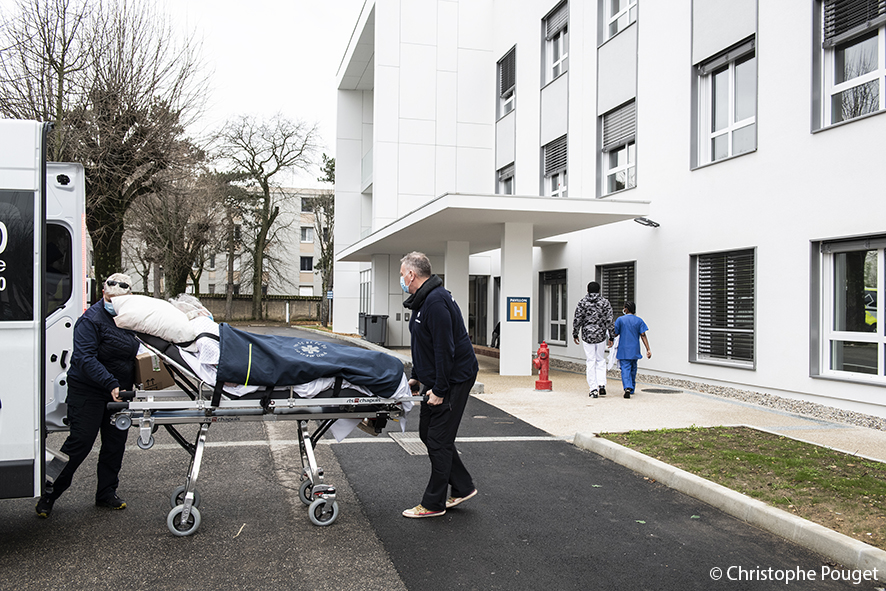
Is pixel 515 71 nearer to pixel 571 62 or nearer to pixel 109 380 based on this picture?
pixel 571 62

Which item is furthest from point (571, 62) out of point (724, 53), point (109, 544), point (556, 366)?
point (109, 544)

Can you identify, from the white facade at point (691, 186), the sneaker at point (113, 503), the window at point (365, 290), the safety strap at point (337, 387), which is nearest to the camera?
the safety strap at point (337, 387)

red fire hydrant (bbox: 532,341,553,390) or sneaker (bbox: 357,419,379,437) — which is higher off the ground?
sneaker (bbox: 357,419,379,437)

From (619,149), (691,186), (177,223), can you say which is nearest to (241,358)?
(691,186)

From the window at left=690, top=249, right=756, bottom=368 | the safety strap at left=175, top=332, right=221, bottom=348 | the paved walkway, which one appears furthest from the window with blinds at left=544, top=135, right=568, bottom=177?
the safety strap at left=175, top=332, right=221, bottom=348

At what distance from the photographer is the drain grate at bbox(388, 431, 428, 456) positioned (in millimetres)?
7626

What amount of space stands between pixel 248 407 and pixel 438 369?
4.58 ft

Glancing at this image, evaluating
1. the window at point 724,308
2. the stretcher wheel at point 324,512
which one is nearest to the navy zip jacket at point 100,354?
the stretcher wheel at point 324,512

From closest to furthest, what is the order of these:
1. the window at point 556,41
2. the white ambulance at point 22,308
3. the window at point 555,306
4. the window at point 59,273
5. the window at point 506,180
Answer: the white ambulance at point 22,308, the window at point 59,273, the window at point 556,41, the window at point 555,306, the window at point 506,180

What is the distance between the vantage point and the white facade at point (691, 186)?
9812mm

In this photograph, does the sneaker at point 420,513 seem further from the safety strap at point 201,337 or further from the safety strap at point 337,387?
the safety strap at point 201,337

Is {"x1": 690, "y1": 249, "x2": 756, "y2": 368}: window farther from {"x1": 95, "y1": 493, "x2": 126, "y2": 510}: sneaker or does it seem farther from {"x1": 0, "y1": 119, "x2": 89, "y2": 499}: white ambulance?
{"x1": 0, "y1": 119, "x2": 89, "y2": 499}: white ambulance

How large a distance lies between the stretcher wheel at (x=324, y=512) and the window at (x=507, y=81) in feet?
65.1

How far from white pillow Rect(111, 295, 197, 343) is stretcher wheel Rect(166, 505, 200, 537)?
117cm
